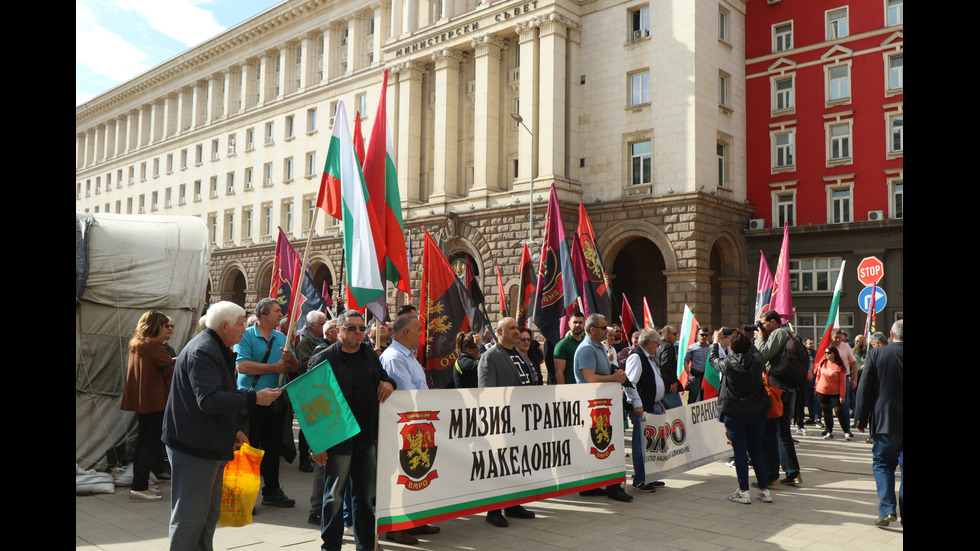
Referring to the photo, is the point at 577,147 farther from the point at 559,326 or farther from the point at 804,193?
the point at 559,326

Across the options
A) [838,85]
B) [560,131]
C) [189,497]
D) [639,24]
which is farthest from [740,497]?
[639,24]

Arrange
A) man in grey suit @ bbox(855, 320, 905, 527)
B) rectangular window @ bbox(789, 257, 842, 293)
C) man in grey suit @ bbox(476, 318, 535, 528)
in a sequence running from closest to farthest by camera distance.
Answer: man in grey suit @ bbox(855, 320, 905, 527)
man in grey suit @ bbox(476, 318, 535, 528)
rectangular window @ bbox(789, 257, 842, 293)

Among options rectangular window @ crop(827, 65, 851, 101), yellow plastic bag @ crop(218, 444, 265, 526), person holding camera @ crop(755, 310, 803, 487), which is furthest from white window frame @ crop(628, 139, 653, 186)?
yellow plastic bag @ crop(218, 444, 265, 526)

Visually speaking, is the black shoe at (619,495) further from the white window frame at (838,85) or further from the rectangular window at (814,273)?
the white window frame at (838,85)

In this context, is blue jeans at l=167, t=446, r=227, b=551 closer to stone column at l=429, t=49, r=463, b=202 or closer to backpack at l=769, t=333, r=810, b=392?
backpack at l=769, t=333, r=810, b=392

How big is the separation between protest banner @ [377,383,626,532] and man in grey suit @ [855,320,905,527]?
2.50 m

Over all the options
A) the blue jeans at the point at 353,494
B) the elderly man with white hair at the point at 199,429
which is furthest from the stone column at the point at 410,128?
the elderly man with white hair at the point at 199,429

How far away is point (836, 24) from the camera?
2716cm

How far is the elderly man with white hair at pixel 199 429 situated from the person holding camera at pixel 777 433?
6.62 metres

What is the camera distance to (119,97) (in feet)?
196

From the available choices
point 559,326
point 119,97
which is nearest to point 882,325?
point 559,326

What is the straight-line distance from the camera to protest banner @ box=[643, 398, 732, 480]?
8695 mm
